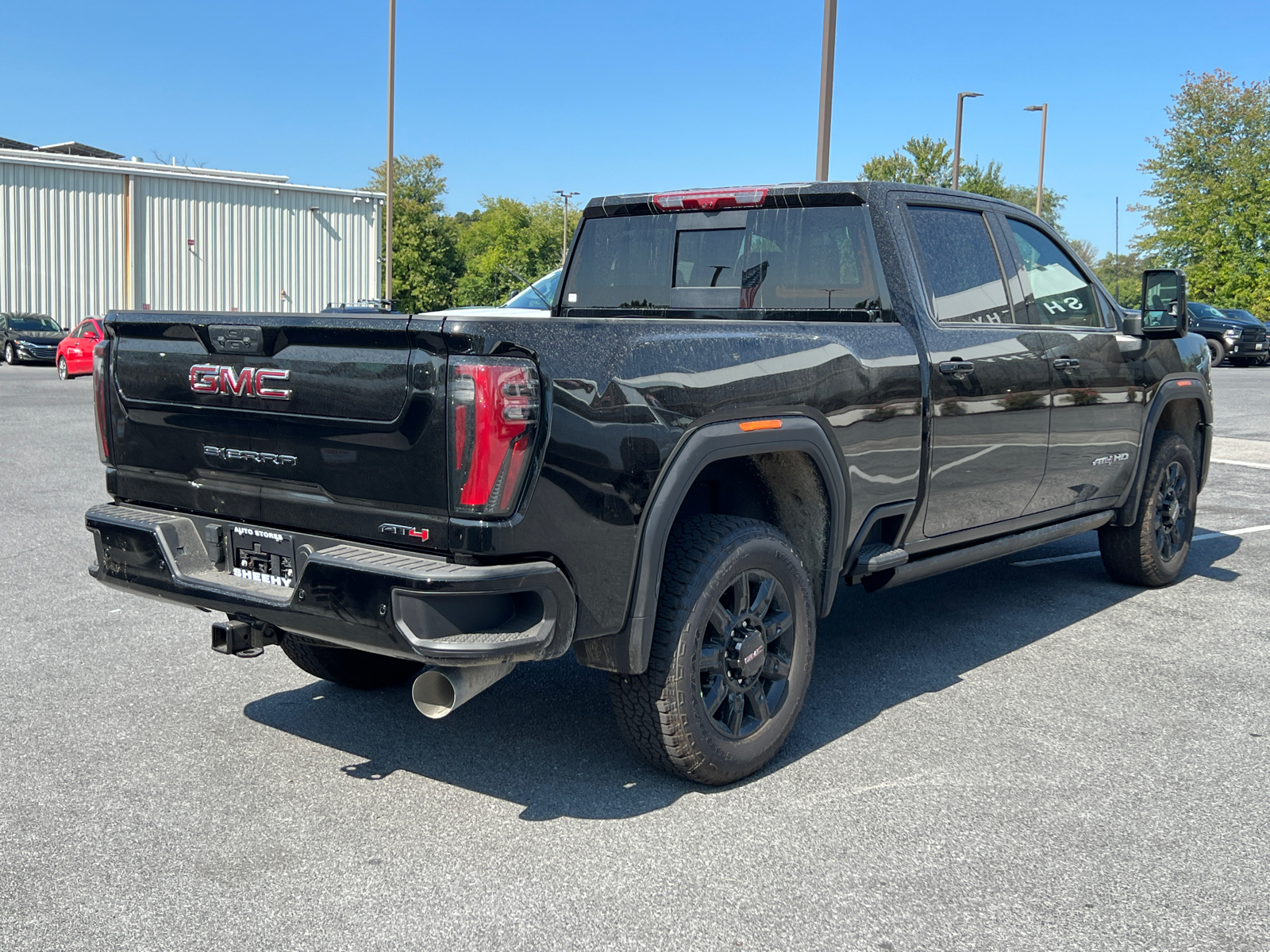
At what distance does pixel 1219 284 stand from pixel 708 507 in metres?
53.1

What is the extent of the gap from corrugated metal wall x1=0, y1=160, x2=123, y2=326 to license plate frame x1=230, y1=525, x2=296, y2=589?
37090mm

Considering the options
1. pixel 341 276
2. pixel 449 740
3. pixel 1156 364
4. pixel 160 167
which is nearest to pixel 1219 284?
pixel 341 276

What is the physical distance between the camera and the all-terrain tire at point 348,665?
4586 mm

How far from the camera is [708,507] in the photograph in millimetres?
4219

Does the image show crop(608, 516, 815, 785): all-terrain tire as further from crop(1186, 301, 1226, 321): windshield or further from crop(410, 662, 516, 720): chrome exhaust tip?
crop(1186, 301, 1226, 321): windshield

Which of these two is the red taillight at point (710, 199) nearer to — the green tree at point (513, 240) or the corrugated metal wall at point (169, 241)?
the corrugated metal wall at point (169, 241)

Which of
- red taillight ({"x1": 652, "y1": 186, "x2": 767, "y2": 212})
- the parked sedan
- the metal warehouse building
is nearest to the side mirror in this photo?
red taillight ({"x1": 652, "y1": 186, "x2": 767, "y2": 212})

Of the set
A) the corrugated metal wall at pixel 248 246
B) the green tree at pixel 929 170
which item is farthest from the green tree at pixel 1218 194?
the corrugated metal wall at pixel 248 246

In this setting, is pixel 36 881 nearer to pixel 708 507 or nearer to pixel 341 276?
pixel 708 507

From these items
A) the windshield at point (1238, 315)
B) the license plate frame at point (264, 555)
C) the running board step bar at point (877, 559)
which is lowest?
the running board step bar at point (877, 559)

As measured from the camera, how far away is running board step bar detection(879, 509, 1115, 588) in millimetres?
4773

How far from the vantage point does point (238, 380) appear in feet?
11.6

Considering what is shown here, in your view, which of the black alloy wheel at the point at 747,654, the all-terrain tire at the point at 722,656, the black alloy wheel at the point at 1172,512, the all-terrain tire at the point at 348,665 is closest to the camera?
the all-terrain tire at the point at 722,656

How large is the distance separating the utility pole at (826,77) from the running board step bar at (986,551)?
28.4 feet
